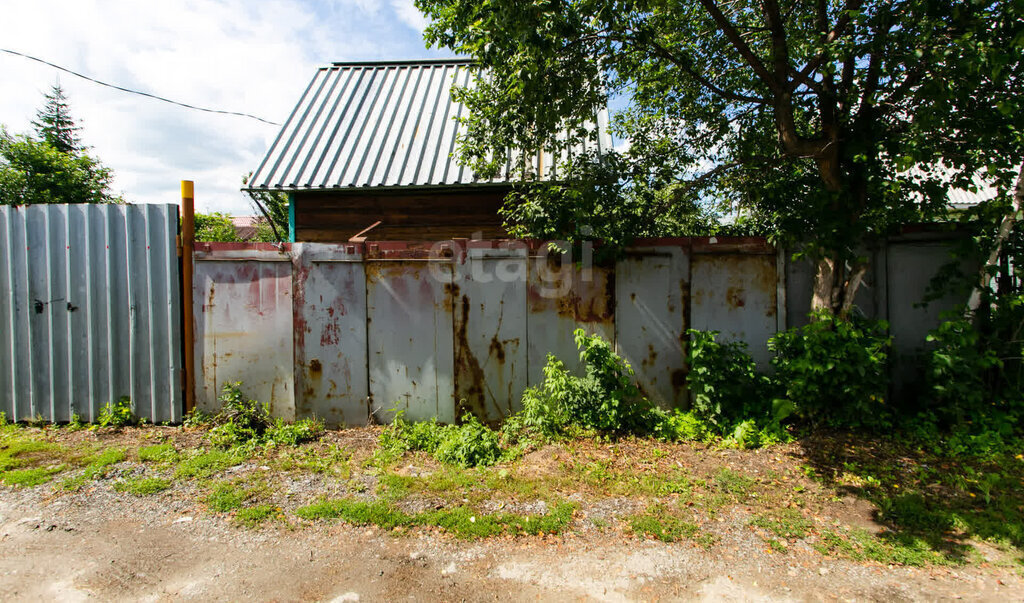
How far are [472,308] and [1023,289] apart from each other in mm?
5100

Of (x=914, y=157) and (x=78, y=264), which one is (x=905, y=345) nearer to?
(x=914, y=157)

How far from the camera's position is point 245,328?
501 cm

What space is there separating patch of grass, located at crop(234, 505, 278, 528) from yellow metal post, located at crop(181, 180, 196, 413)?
2186mm

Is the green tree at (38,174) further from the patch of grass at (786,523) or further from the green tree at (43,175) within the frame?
the patch of grass at (786,523)

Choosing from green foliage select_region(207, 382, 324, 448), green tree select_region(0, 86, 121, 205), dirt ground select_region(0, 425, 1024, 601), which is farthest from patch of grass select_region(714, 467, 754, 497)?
green tree select_region(0, 86, 121, 205)

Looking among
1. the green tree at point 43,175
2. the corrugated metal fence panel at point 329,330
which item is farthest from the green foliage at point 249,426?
the green tree at point 43,175

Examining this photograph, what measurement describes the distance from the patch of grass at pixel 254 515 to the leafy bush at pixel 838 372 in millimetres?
4393

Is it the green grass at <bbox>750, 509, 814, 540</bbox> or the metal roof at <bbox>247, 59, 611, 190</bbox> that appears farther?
the metal roof at <bbox>247, 59, 611, 190</bbox>

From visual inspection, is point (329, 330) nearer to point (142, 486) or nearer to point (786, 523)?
point (142, 486)

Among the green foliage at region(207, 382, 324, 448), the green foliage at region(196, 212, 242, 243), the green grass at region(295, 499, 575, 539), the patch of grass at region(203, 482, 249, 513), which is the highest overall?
the green foliage at region(196, 212, 242, 243)

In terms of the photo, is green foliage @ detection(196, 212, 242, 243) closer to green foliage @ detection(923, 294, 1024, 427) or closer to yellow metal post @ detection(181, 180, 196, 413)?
yellow metal post @ detection(181, 180, 196, 413)

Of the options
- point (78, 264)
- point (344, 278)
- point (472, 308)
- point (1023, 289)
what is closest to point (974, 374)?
point (1023, 289)

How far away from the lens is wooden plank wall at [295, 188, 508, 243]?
22.4ft

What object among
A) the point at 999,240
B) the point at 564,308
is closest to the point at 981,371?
the point at 999,240
